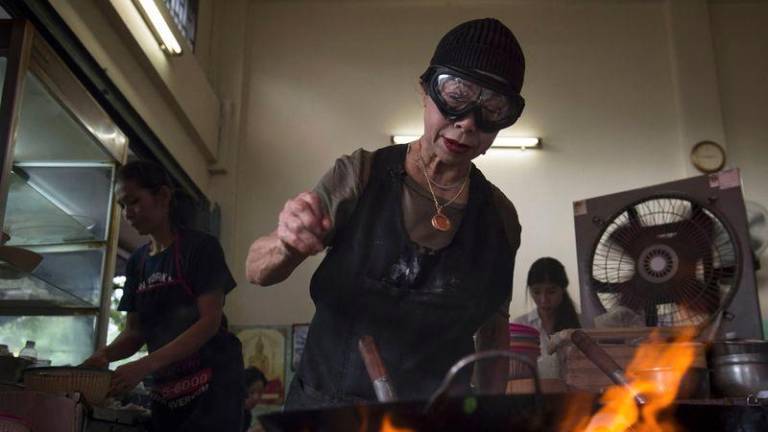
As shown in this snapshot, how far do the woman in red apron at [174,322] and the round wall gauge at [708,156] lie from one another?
183 inches

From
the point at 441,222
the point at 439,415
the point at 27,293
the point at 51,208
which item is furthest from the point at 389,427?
the point at 51,208

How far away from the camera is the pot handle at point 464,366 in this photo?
3.26 ft

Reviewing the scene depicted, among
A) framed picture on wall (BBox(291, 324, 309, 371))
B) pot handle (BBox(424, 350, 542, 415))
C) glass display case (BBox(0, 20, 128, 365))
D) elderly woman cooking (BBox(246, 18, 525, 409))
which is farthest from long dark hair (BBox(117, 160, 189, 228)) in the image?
framed picture on wall (BBox(291, 324, 309, 371))

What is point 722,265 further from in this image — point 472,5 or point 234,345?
point 472,5

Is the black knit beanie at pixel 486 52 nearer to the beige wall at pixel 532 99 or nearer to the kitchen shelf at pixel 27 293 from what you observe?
the kitchen shelf at pixel 27 293

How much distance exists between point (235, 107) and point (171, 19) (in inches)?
59.5

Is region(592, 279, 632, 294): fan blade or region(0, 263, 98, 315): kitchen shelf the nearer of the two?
region(0, 263, 98, 315): kitchen shelf

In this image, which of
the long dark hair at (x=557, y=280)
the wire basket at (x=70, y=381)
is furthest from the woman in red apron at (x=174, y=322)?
the long dark hair at (x=557, y=280)

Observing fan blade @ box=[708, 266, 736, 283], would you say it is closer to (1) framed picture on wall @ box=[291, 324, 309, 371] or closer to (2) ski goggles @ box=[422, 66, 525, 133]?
(2) ski goggles @ box=[422, 66, 525, 133]

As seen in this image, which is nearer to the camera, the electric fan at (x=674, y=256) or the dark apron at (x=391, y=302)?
the dark apron at (x=391, y=302)

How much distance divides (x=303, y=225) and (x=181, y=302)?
169 centimetres

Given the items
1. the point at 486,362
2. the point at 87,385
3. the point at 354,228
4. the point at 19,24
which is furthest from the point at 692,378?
the point at 19,24

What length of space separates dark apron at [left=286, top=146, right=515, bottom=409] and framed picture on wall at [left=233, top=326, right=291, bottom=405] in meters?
3.99

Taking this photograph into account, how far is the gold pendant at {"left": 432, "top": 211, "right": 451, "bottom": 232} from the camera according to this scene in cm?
194
